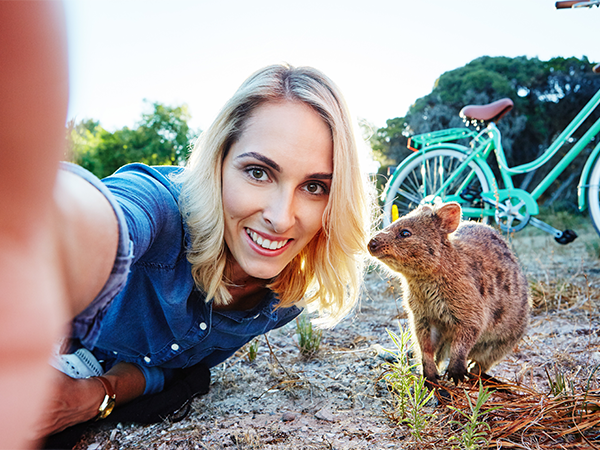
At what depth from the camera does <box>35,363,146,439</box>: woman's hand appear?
5.96 ft

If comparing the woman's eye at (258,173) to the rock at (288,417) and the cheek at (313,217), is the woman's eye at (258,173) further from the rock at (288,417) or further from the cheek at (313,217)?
the rock at (288,417)

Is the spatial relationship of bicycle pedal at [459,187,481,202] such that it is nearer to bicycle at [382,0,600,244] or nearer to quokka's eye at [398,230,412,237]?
bicycle at [382,0,600,244]

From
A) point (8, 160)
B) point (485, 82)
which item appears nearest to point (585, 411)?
point (8, 160)

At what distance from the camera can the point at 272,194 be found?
5.99ft

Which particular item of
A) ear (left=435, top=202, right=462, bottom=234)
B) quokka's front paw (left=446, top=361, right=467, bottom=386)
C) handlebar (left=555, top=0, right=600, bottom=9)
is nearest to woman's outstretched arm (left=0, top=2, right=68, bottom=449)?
quokka's front paw (left=446, top=361, right=467, bottom=386)

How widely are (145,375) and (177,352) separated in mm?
253

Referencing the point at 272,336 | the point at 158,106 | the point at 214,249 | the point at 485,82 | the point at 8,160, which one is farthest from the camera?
the point at 158,106

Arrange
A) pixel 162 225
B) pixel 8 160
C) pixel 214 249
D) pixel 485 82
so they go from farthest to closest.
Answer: pixel 485 82
pixel 214 249
pixel 162 225
pixel 8 160

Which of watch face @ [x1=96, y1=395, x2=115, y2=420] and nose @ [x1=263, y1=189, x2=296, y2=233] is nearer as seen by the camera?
nose @ [x1=263, y1=189, x2=296, y2=233]

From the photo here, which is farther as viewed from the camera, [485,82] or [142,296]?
[485,82]

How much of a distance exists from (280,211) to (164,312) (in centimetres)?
79

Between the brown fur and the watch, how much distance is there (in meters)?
1.51

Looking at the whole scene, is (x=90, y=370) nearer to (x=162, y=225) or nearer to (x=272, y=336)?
(x=162, y=225)

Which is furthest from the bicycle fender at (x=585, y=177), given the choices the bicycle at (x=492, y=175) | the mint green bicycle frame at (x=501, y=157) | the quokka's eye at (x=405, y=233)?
the quokka's eye at (x=405, y=233)
